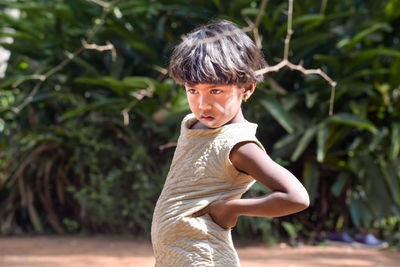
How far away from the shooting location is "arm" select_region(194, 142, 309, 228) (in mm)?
1338

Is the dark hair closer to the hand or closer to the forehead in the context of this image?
the forehead

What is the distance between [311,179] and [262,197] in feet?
10.7

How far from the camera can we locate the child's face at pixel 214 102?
1.46 metres

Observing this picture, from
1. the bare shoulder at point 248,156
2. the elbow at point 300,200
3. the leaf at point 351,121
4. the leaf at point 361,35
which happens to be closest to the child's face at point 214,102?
the bare shoulder at point 248,156

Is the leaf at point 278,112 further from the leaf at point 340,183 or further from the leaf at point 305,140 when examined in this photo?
the leaf at point 340,183

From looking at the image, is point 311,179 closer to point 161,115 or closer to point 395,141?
point 395,141

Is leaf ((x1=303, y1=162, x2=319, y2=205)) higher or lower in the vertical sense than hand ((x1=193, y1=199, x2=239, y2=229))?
lower

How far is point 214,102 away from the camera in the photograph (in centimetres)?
146

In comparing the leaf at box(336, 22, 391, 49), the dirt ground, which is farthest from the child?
the leaf at box(336, 22, 391, 49)

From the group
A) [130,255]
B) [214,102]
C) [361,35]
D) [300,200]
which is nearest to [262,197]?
[300,200]

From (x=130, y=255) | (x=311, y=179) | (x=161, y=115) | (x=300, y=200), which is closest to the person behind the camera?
(x=300, y=200)

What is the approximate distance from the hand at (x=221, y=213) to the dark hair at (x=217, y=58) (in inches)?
11.8

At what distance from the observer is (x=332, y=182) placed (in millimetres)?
4957

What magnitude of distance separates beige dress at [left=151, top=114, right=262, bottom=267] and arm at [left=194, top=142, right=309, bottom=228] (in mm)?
21
